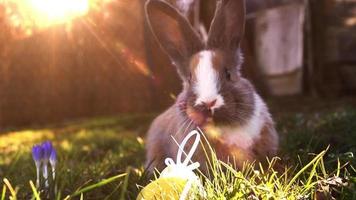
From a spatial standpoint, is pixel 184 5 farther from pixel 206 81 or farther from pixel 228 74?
pixel 206 81

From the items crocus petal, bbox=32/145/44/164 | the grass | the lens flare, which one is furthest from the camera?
the lens flare

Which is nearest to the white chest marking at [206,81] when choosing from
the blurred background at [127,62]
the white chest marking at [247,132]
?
the white chest marking at [247,132]

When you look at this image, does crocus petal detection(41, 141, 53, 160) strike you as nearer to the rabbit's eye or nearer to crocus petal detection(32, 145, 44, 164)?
crocus petal detection(32, 145, 44, 164)

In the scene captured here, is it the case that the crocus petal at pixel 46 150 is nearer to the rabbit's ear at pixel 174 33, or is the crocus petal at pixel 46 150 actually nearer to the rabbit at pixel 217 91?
the rabbit at pixel 217 91

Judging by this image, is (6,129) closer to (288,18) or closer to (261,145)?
(288,18)

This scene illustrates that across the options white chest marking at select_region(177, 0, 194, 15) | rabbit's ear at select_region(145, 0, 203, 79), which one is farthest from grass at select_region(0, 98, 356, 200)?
white chest marking at select_region(177, 0, 194, 15)

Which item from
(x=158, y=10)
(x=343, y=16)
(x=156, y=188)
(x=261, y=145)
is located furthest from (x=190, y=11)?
(x=343, y=16)

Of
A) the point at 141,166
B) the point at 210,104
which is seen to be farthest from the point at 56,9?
the point at 210,104
